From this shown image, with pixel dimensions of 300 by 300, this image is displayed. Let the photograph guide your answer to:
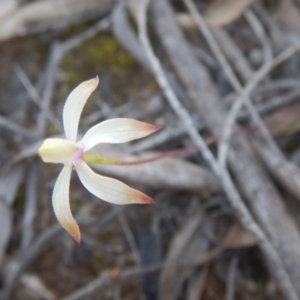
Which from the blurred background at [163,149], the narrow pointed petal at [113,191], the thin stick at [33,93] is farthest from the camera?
the thin stick at [33,93]

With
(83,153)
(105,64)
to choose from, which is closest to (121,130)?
(83,153)

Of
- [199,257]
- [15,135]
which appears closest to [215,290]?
[199,257]

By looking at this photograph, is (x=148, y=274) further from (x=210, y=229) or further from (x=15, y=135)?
(x=15, y=135)

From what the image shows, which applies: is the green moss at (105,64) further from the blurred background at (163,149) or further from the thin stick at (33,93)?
the thin stick at (33,93)

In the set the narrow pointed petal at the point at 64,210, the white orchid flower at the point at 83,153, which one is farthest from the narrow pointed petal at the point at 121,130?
the narrow pointed petal at the point at 64,210

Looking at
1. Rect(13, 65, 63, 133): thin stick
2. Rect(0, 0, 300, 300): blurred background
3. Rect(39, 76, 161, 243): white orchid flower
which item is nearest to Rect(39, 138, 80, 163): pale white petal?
Rect(39, 76, 161, 243): white orchid flower

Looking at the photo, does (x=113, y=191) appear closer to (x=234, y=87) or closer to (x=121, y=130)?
(x=121, y=130)

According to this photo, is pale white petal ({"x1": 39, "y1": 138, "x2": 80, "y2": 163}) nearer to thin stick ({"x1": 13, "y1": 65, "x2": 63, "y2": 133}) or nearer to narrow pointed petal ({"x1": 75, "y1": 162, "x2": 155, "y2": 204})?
narrow pointed petal ({"x1": 75, "y1": 162, "x2": 155, "y2": 204})
